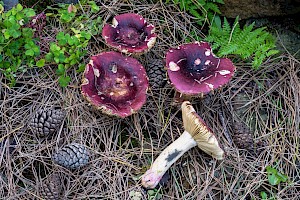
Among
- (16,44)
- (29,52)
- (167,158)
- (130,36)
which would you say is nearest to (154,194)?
(167,158)

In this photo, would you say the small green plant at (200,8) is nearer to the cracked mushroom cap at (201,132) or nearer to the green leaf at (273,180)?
the cracked mushroom cap at (201,132)

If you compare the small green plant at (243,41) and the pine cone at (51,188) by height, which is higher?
the small green plant at (243,41)

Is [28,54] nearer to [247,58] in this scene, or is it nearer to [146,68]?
[146,68]

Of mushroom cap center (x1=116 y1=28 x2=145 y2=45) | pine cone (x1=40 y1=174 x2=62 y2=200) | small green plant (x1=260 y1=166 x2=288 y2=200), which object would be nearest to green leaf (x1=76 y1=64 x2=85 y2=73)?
mushroom cap center (x1=116 y1=28 x2=145 y2=45)

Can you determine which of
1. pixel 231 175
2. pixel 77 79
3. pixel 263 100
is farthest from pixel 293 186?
pixel 77 79

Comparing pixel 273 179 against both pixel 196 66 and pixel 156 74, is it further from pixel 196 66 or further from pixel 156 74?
pixel 156 74

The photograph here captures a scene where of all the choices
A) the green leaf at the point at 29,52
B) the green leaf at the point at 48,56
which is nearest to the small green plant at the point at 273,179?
the green leaf at the point at 48,56

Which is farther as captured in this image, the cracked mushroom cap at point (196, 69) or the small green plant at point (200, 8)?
the small green plant at point (200, 8)
